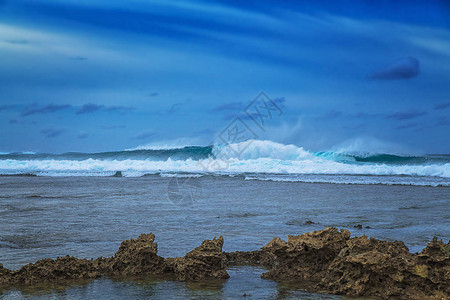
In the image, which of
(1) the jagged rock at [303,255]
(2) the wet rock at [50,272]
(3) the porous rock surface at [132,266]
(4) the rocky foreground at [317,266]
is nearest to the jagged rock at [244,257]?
(4) the rocky foreground at [317,266]

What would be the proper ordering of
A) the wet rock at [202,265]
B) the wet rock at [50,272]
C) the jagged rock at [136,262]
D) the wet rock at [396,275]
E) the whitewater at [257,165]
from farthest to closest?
1. the whitewater at [257,165]
2. the jagged rock at [136,262]
3. the wet rock at [202,265]
4. the wet rock at [50,272]
5. the wet rock at [396,275]

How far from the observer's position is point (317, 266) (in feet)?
14.7

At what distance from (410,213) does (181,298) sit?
22.7 ft

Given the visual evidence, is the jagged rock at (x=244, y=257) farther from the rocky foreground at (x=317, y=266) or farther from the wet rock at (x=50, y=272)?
the wet rock at (x=50, y=272)

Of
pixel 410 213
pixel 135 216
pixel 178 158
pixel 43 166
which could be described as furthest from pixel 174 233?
pixel 178 158

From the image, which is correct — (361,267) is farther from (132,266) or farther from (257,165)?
(257,165)

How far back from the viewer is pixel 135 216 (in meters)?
8.69

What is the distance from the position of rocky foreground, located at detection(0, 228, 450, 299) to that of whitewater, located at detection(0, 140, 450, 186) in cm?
1550

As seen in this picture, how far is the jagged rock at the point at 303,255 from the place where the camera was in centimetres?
445

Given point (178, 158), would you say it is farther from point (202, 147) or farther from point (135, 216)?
point (135, 216)

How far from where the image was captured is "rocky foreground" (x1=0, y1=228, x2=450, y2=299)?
12.5 ft

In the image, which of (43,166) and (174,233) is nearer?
(174,233)

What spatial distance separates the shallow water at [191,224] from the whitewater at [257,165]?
8.85 meters

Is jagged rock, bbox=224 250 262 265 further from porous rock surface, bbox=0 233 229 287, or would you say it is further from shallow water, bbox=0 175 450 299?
porous rock surface, bbox=0 233 229 287
